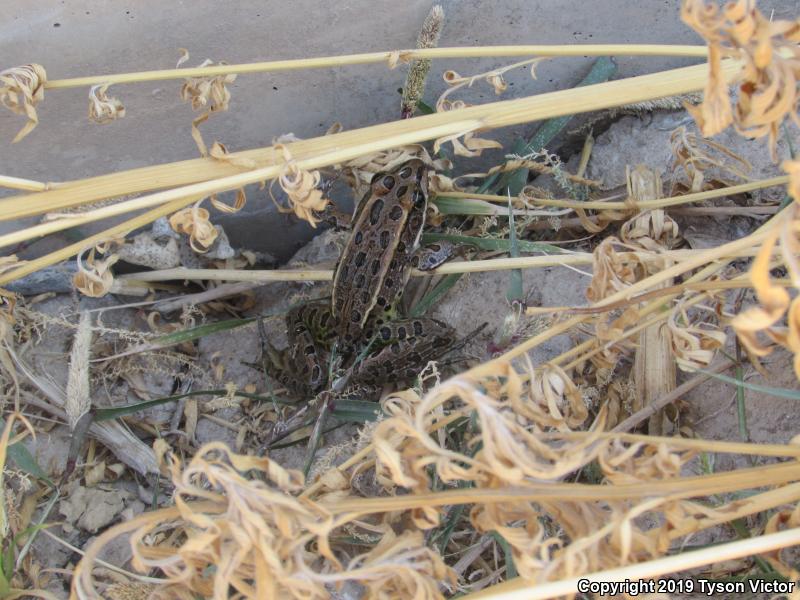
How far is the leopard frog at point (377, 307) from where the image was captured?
227 cm

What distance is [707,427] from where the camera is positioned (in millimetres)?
1772

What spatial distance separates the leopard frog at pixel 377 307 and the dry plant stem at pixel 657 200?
228 mm

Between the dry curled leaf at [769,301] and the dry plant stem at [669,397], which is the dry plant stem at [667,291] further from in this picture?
the dry plant stem at [669,397]

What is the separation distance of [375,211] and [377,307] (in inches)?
12.1

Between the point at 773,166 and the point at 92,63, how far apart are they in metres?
1.77

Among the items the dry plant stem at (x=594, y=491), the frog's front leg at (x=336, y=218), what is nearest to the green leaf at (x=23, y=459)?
the dry plant stem at (x=594, y=491)

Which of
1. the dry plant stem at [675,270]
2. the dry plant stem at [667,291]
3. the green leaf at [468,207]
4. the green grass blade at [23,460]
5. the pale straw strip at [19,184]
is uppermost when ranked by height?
the pale straw strip at [19,184]

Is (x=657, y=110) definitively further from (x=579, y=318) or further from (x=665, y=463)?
(x=665, y=463)

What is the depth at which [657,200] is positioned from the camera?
5.97 ft

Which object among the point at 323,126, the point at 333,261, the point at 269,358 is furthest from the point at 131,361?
the point at 323,126

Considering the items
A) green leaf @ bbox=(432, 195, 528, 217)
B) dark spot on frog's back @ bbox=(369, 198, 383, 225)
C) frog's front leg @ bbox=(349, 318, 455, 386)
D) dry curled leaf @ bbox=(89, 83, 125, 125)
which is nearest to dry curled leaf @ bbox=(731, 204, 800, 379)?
green leaf @ bbox=(432, 195, 528, 217)

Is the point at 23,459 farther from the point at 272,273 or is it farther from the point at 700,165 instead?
the point at 700,165

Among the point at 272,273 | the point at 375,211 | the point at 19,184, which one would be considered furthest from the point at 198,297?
the point at 19,184

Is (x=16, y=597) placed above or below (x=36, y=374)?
below
